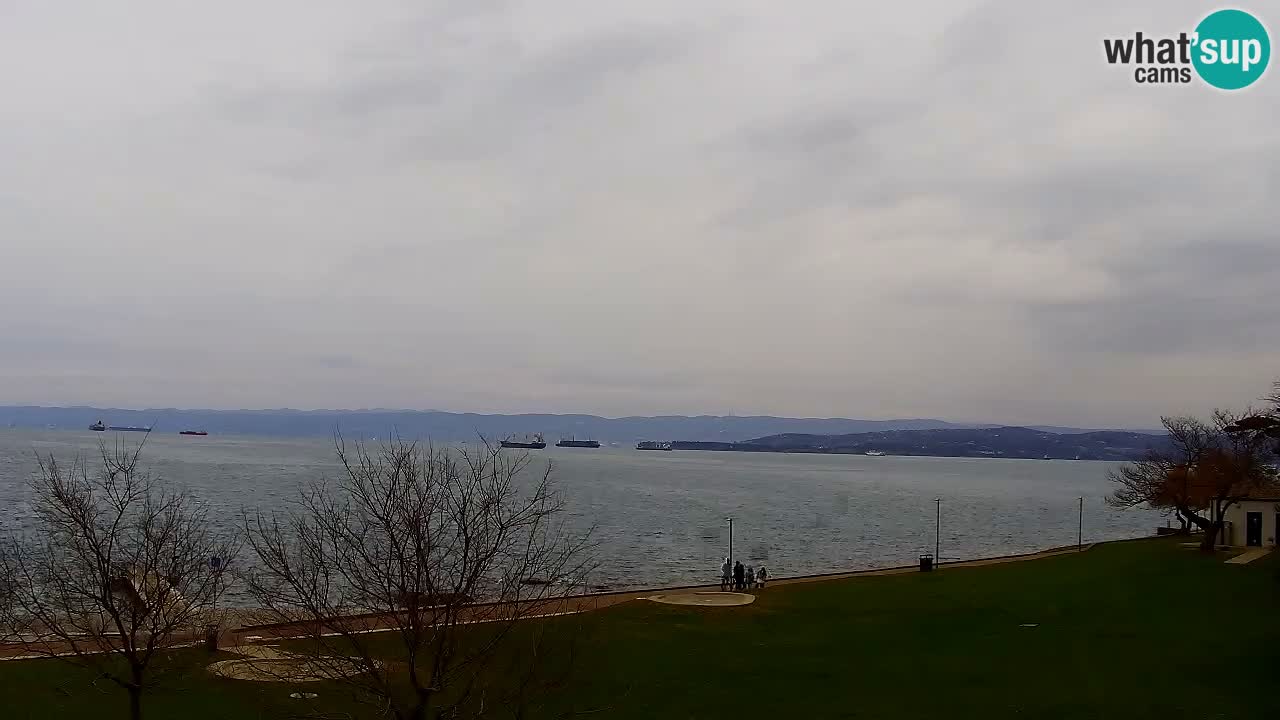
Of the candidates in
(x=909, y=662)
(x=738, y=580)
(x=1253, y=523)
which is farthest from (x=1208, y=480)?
(x=909, y=662)

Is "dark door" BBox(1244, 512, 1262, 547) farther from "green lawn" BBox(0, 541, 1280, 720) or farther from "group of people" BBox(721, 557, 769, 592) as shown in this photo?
"group of people" BBox(721, 557, 769, 592)

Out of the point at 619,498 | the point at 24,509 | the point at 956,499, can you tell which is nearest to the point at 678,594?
the point at 24,509

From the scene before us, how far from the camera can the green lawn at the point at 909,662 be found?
878 inches

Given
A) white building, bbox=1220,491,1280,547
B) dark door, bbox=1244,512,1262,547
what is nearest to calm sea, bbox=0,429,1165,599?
white building, bbox=1220,491,1280,547

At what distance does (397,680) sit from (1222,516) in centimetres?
4694

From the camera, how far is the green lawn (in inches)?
878

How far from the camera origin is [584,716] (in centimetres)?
2247

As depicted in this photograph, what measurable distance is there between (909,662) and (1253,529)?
37554 mm

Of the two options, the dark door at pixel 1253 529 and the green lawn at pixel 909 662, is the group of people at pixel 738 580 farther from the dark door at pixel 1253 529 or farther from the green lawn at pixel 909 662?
the dark door at pixel 1253 529

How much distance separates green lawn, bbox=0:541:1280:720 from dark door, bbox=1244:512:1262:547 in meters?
14.6

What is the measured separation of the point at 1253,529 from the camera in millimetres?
54469

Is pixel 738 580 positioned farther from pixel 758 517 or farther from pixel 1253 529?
pixel 758 517

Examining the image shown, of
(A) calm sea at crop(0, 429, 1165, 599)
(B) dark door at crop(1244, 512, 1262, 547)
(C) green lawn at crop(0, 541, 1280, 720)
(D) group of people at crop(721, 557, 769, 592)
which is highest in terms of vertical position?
(B) dark door at crop(1244, 512, 1262, 547)

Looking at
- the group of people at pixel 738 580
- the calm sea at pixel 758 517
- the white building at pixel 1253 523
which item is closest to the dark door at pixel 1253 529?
the white building at pixel 1253 523
